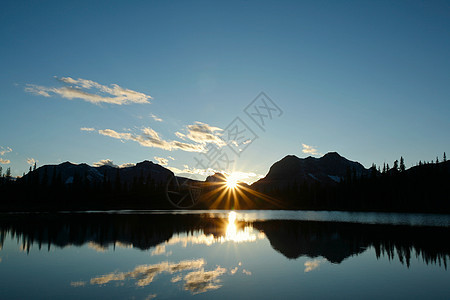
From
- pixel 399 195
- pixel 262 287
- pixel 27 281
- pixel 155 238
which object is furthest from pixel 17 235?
pixel 399 195

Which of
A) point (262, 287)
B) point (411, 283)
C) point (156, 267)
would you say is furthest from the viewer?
point (156, 267)

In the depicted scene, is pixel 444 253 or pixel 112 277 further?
pixel 444 253

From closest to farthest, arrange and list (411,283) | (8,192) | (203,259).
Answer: (411,283) < (203,259) < (8,192)

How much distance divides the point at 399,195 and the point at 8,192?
7757 inches

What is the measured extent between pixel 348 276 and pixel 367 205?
6701 inches

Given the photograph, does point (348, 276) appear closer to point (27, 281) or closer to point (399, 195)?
point (27, 281)

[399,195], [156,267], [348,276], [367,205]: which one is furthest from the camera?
[367,205]

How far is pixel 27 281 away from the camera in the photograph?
1920cm

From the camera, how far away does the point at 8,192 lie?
150 metres

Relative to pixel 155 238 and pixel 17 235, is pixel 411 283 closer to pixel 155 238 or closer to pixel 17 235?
pixel 155 238

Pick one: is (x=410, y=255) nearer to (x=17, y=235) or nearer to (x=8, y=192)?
(x=17, y=235)

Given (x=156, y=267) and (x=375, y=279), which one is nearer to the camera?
(x=375, y=279)

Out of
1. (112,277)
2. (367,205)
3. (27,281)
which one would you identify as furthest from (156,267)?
(367,205)

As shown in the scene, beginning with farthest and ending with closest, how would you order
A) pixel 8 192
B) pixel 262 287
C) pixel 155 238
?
pixel 8 192 < pixel 155 238 < pixel 262 287
